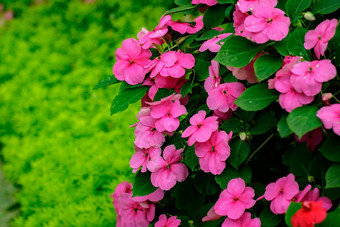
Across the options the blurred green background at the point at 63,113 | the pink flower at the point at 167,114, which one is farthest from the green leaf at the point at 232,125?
the blurred green background at the point at 63,113

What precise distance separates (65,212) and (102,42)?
6.65 feet

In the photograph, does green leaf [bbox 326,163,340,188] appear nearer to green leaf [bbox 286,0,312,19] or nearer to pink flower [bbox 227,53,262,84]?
pink flower [bbox 227,53,262,84]

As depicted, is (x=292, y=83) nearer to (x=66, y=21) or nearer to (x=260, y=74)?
(x=260, y=74)

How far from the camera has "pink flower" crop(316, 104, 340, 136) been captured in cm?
90

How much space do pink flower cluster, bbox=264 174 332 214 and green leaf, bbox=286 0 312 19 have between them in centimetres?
39

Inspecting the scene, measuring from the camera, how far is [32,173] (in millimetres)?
2898

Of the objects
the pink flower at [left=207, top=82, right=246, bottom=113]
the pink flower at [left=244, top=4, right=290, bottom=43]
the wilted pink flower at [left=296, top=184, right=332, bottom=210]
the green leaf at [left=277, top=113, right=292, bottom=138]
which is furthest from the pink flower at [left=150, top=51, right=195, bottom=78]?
the wilted pink flower at [left=296, top=184, right=332, bottom=210]

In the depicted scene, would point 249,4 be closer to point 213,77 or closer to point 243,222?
point 213,77

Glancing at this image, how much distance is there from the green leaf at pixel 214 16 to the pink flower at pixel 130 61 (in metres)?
0.23

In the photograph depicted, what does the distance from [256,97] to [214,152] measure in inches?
7.2

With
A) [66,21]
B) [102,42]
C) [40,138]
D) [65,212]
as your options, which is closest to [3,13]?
[66,21]

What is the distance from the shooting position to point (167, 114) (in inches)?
47.3

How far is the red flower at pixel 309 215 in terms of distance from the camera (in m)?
0.88

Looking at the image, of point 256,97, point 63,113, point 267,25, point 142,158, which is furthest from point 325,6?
point 63,113
